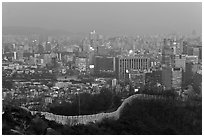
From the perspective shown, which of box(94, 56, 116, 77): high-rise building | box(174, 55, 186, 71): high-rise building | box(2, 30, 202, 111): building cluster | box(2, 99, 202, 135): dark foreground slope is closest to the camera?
box(2, 99, 202, 135): dark foreground slope

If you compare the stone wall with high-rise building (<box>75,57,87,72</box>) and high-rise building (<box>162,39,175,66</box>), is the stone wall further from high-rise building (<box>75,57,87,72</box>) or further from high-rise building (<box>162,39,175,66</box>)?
high-rise building (<box>162,39,175,66</box>)

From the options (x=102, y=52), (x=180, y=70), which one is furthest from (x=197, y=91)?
(x=102, y=52)

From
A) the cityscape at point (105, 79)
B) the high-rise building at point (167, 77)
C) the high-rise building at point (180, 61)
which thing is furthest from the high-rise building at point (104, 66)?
the high-rise building at point (180, 61)

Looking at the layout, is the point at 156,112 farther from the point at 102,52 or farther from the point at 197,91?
the point at 102,52

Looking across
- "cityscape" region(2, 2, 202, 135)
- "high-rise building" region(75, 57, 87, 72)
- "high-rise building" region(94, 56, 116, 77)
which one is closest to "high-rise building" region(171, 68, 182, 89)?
"cityscape" region(2, 2, 202, 135)

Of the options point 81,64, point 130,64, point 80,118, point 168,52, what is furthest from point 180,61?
point 80,118

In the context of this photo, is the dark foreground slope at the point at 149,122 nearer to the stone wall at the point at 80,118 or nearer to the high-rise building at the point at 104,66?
the stone wall at the point at 80,118

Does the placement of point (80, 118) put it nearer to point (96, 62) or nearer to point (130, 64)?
point (96, 62)
